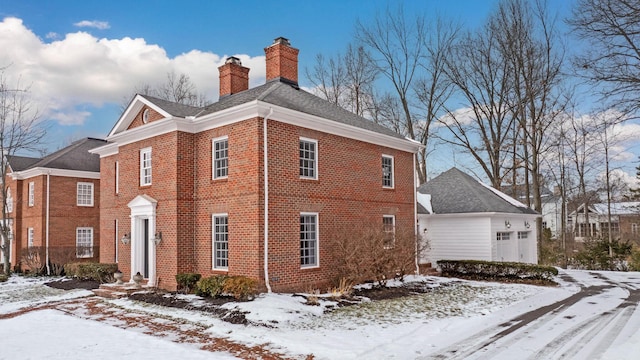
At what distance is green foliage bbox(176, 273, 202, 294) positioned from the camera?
1394 centimetres

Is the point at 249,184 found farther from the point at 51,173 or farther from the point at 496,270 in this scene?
the point at 51,173

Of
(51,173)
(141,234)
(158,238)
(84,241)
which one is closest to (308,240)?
(158,238)

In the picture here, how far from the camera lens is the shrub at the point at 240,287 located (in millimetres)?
12227

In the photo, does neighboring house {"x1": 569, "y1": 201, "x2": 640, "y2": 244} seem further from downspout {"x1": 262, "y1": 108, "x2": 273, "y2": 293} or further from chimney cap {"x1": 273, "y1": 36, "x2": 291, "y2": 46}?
downspout {"x1": 262, "y1": 108, "x2": 273, "y2": 293}

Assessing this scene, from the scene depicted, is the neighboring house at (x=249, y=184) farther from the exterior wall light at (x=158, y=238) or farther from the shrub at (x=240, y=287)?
the shrub at (x=240, y=287)

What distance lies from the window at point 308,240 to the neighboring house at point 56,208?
591 inches

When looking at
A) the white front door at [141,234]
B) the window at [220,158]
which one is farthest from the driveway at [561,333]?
the white front door at [141,234]

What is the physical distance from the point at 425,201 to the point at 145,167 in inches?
507

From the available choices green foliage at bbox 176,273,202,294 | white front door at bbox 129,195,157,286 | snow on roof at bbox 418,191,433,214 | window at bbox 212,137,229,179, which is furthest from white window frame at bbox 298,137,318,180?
snow on roof at bbox 418,191,433,214

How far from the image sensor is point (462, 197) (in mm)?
21562

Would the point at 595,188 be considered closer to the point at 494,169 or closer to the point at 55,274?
the point at 494,169

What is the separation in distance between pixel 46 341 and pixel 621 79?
43.4 ft

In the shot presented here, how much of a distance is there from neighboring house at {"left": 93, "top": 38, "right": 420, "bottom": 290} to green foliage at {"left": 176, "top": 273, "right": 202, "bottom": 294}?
535 millimetres

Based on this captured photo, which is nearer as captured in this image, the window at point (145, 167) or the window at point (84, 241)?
the window at point (145, 167)
